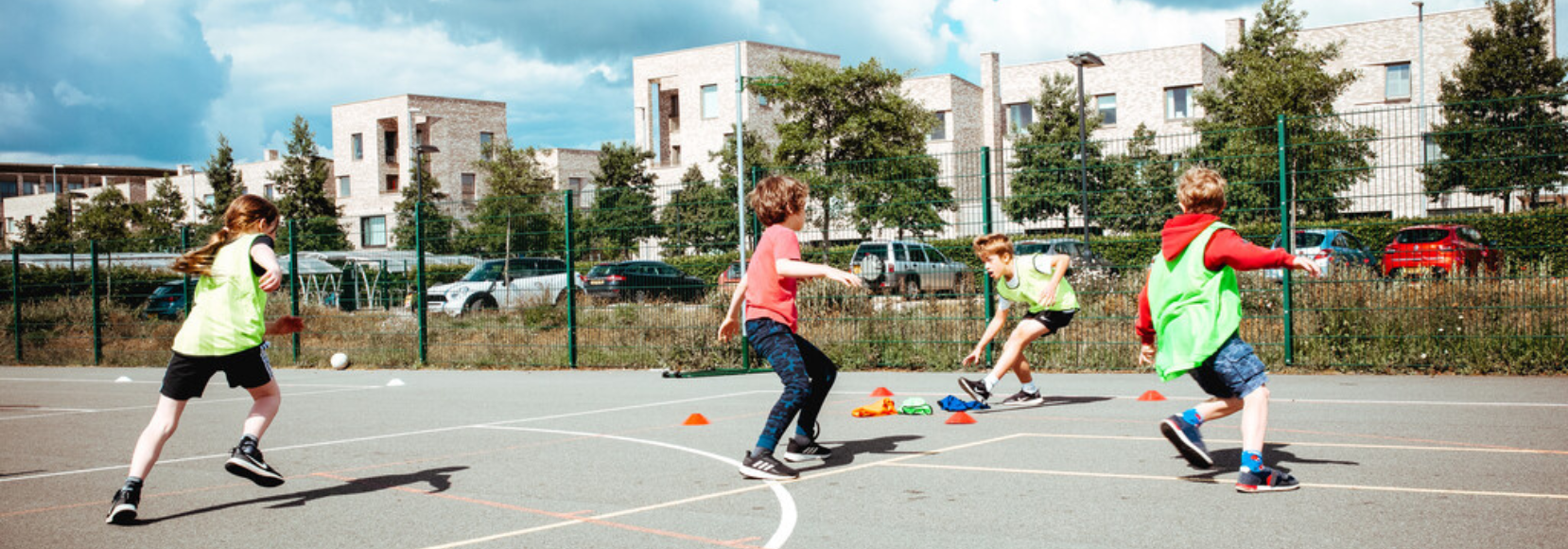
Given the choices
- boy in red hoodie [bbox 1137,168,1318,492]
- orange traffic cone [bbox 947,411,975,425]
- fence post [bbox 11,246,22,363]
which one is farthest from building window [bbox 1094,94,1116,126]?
boy in red hoodie [bbox 1137,168,1318,492]

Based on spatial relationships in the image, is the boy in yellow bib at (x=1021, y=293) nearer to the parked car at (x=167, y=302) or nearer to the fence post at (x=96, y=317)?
the parked car at (x=167, y=302)

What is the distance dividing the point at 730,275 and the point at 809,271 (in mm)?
8575

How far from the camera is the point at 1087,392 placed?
10.1 meters

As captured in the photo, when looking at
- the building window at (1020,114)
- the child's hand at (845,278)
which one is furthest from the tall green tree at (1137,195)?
the building window at (1020,114)

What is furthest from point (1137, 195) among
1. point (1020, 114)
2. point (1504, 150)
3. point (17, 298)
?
point (1020, 114)

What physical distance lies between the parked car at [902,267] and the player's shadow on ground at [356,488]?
23.3 ft

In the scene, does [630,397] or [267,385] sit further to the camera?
[630,397]

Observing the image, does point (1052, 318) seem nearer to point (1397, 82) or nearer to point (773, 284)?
point (773, 284)

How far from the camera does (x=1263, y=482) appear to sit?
5.29m

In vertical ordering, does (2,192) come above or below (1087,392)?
above

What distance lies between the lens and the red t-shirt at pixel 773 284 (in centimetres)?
594

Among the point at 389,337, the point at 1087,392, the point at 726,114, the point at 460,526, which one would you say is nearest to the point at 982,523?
the point at 460,526

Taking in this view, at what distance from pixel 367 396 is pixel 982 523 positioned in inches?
346

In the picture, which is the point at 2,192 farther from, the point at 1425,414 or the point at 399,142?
the point at 1425,414
